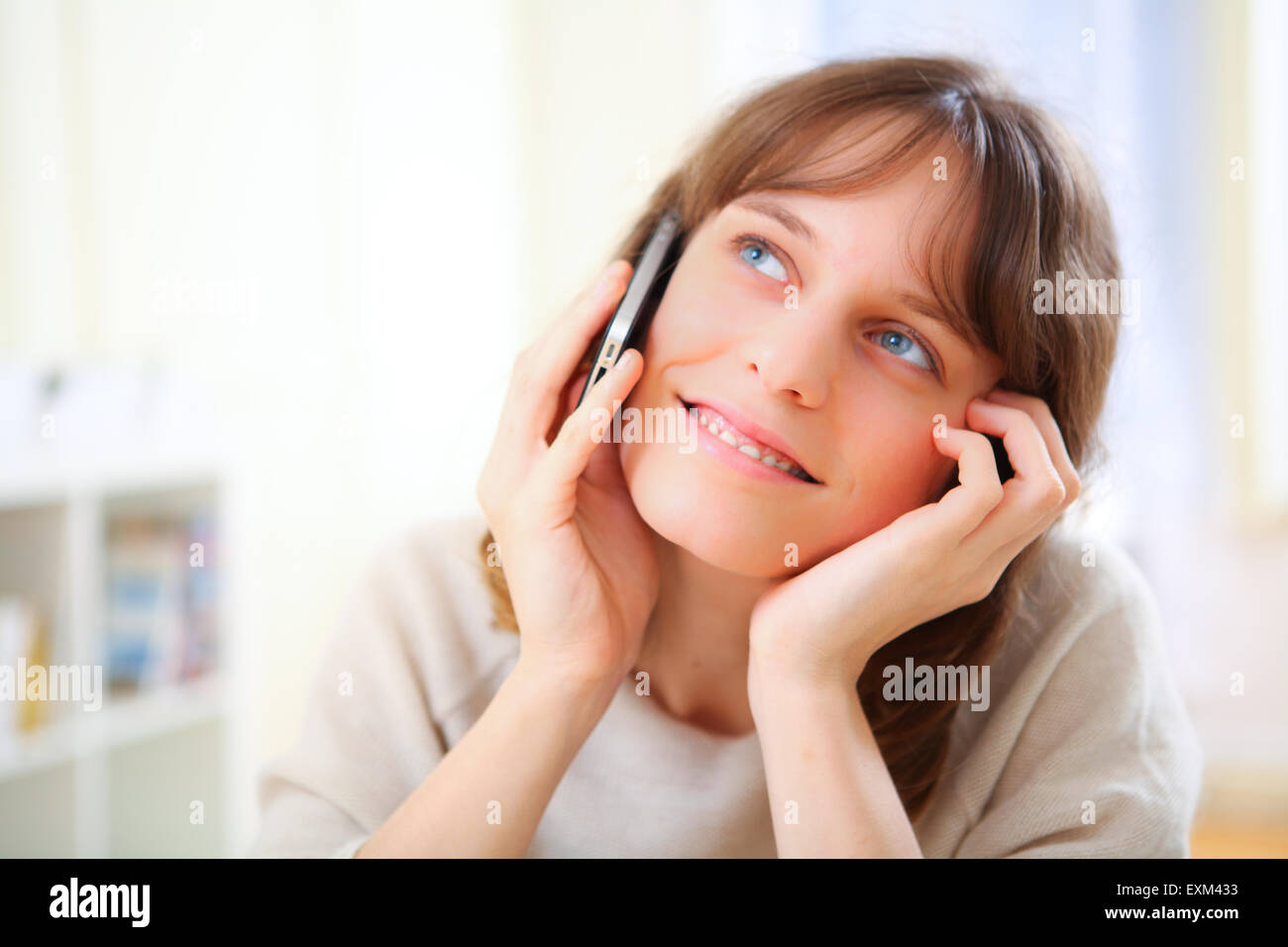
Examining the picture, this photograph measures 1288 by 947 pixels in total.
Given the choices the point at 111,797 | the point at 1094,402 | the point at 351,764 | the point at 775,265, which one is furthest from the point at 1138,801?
the point at 111,797

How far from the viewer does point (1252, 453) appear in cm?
256

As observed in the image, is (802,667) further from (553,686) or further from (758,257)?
(758,257)

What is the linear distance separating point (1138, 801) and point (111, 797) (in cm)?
171

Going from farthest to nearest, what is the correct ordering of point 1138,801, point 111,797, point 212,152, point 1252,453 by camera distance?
point 1252,453 → point 212,152 → point 111,797 → point 1138,801

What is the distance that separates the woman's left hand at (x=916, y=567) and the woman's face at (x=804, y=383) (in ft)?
0.10

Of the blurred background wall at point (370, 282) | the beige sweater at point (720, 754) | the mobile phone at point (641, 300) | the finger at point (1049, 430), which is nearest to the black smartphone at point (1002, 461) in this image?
the finger at point (1049, 430)

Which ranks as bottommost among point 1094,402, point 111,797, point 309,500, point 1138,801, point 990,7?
point 111,797

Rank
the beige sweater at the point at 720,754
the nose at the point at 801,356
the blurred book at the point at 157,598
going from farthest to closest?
the blurred book at the point at 157,598 → the beige sweater at the point at 720,754 → the nose at the point at 801,356

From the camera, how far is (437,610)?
0.85 m

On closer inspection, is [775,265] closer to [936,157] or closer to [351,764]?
[936,157]

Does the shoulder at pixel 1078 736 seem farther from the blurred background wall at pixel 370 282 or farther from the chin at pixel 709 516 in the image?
the blurred background wall at pixel 370 282

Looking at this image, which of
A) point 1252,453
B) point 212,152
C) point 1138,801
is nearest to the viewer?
point 1138,801

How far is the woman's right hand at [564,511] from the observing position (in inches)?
27.1

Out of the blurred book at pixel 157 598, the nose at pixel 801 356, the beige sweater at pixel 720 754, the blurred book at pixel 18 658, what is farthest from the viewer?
the blurred book at pixel 157 598
